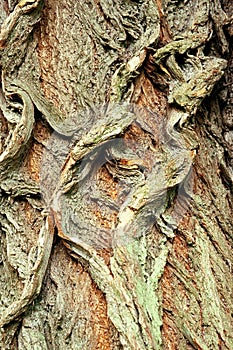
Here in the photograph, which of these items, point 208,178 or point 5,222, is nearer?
point 5,222

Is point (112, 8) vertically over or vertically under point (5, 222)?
over

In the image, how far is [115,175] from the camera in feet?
5.16

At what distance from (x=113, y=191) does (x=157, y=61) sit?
1.41ft

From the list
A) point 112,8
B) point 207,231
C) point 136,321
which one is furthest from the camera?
point 112,8

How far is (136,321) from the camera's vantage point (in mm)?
1359

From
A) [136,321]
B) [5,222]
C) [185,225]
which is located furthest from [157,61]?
[136,321]

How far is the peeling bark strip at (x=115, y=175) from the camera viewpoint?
1.43 metres

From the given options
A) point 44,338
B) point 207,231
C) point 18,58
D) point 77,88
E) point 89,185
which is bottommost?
point 207,231

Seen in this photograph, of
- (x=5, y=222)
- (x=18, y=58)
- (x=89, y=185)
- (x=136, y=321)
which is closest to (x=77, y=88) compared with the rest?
(x=18, y=58)

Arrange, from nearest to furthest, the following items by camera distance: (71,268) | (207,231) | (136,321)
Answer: (136,321)
(71,268)
(207,231)

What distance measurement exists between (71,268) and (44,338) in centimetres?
19

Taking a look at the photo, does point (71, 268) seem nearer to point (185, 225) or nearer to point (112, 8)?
point (185, 225)

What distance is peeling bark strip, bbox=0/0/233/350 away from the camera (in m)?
1.43

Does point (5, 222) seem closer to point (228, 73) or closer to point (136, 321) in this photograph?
point (136, 321)
